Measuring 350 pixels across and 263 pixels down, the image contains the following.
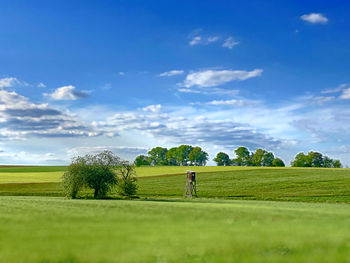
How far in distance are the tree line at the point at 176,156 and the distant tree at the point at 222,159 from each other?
1049 cm

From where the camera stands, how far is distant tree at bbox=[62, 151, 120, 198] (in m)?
47.5

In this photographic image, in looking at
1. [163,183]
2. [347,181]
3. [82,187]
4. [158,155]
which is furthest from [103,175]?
[158,155]

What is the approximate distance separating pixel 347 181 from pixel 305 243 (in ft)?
224

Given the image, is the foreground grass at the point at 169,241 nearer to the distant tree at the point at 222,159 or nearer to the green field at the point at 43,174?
the green field at the point at 43,174

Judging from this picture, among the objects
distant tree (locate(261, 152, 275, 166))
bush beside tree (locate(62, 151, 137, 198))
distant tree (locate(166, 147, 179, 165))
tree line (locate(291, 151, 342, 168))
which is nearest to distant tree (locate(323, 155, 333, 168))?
tree line (locate(291, 151, 342, 168))

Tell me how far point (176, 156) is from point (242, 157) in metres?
34.3

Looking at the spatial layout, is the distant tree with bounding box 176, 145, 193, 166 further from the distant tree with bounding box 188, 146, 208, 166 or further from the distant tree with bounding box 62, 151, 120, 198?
the distant tree with bounding box 62, 151, 120, 198

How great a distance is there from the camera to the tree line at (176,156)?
606ft

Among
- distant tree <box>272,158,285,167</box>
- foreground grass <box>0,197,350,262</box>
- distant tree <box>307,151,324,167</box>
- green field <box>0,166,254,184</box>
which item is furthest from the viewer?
distant tree <box>272,158,285,167</box>

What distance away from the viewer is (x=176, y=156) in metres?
191

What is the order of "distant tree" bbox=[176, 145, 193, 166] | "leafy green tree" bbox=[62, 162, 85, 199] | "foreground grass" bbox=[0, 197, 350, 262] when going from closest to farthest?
"foreground grass" bbox=[0, 197, 350, 262] → "leafy green tree" bbox=[62, 162, 85, 199] → "distant tree" bbox=[176, 145, 193, 166]

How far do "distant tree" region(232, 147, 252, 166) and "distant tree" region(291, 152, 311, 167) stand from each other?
22.0m

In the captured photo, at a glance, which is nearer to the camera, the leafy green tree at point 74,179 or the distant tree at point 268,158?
the leafy green tree at point 74,179

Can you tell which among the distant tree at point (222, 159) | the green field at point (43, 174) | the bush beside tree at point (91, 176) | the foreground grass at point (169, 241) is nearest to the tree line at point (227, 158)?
the distant tree at point (222, 159)
